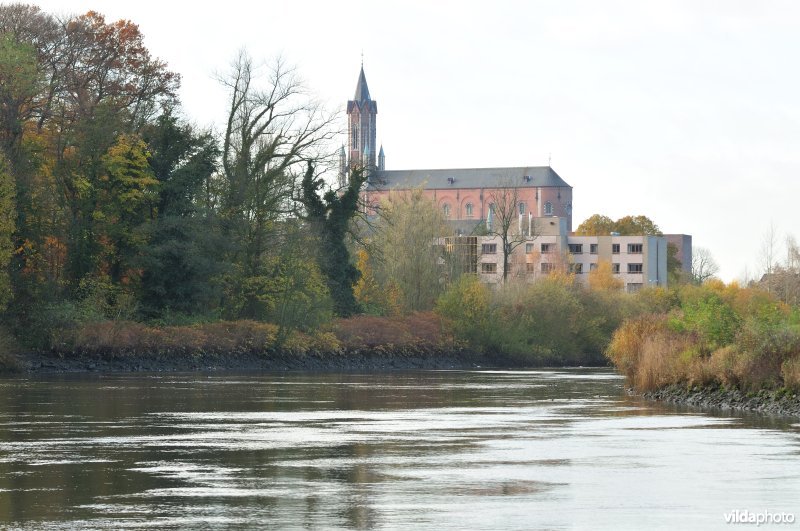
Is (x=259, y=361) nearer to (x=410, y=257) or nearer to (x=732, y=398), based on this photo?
(x=410, y=257)

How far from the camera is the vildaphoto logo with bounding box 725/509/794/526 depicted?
15.2 m

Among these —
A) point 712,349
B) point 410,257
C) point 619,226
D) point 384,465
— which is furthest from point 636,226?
point 384,465

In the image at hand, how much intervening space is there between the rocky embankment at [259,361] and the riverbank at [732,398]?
2987 centimetres

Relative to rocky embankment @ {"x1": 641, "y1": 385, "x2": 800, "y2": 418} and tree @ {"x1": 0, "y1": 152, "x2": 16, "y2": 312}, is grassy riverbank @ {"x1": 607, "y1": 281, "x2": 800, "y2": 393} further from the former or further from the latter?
tree @ {"x1": 0, "y1": 152, "x2": 16, "y2": 312}

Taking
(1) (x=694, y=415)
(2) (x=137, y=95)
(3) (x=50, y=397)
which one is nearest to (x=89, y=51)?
(2) (x=137, y=95)

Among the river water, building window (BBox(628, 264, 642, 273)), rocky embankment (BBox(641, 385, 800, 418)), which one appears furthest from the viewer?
building window (BBox(628, 264, 642, 273))

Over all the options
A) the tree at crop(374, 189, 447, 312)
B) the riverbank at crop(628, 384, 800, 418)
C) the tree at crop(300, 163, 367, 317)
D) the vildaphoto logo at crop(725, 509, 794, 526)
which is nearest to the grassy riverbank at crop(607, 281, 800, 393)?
the riverbank at crop(628, 384, 800, 418)

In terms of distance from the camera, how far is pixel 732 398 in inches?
1449

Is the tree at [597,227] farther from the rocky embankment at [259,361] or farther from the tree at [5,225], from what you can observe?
the tree at [5,225]

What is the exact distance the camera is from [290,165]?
81688 millimetres

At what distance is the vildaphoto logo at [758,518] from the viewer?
15.2 m

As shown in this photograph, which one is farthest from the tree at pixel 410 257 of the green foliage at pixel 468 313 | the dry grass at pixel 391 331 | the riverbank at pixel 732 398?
the riverbank at pixel 732 398

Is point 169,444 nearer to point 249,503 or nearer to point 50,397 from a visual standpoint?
point 249,503

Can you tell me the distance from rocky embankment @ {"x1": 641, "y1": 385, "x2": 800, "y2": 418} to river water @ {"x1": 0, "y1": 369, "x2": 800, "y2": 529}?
4.66 ft
